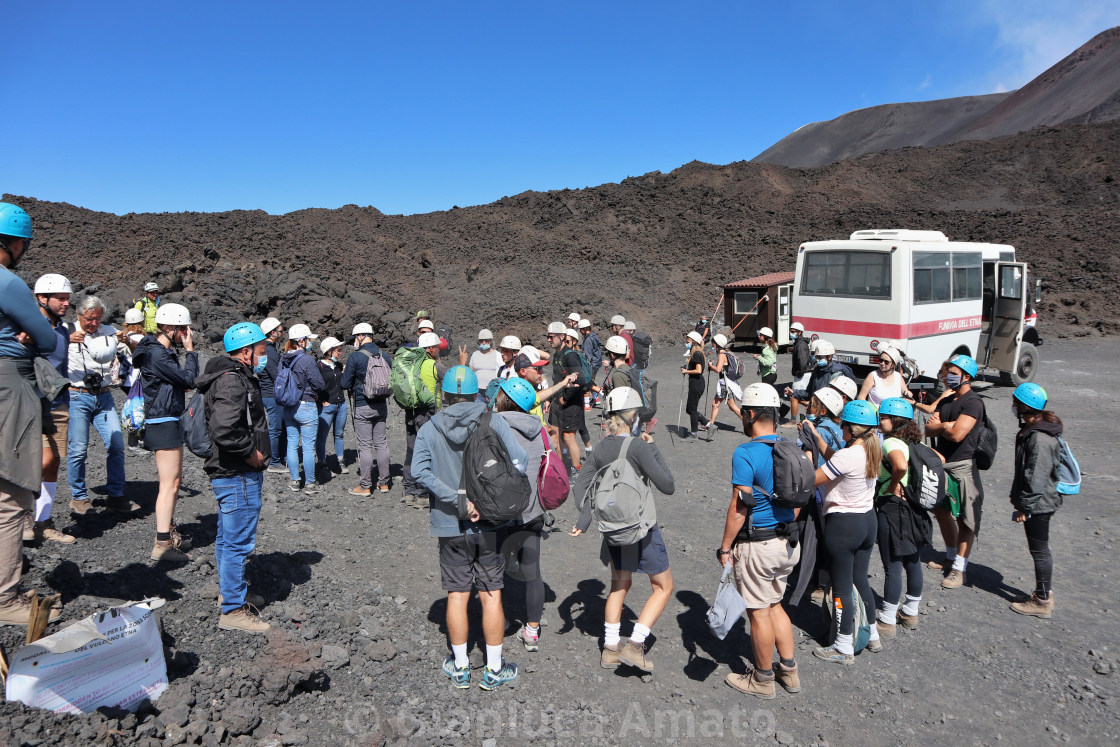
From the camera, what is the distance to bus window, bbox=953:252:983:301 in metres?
14.1

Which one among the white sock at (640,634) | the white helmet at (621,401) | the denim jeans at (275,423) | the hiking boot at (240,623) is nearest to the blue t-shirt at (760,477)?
the white helmet at (621,401)

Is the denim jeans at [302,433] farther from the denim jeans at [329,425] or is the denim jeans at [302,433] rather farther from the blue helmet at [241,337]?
the blue helmet at [241,337]

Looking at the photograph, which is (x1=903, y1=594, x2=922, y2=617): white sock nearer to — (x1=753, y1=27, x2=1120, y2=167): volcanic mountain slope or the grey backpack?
the grey backpack

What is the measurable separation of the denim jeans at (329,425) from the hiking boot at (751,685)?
555cm

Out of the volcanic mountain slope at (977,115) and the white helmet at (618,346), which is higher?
the volcanic mountain slope at (977,115)

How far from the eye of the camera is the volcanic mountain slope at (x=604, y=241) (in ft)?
68.3

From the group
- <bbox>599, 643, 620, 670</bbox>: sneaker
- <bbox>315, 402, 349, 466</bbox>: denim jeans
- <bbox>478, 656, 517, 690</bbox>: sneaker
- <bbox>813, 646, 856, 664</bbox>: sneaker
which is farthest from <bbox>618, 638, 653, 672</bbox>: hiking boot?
<bbox>315, 402, 349, 466</bbox>: denim jeans

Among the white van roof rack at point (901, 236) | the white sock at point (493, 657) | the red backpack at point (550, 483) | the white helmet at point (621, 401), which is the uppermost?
the white van roof rack at point (901, 236)

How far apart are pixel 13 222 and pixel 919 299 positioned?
14.3 meters

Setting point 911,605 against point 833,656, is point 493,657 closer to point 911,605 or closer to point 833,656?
point 833,656

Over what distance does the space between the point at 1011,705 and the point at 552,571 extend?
10.9 ft

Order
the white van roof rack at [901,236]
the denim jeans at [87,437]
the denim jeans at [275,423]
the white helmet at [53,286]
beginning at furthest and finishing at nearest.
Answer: the white van roof rack at [901,236] → the denim jeans at [275,423] → the denim jeans at [87,437] → the white helmet at [53,286]

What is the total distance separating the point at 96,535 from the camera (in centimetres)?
535

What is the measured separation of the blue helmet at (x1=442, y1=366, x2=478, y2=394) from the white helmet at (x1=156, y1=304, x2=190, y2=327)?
2210 mm
